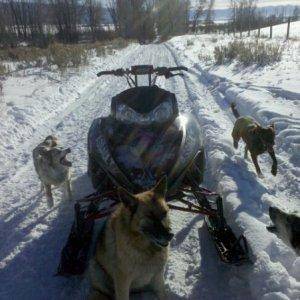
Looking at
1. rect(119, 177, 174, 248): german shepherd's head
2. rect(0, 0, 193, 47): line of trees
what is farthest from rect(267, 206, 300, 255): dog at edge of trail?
rect(0, 0, 193, 47): line of trees

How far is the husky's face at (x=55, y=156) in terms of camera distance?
530cm

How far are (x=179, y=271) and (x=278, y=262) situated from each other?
956mm

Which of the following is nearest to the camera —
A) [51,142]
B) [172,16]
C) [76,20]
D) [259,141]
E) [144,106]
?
[144,106]

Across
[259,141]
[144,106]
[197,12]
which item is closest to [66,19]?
[197,12]

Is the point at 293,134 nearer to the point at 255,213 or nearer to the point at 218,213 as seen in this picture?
the point at 255,213

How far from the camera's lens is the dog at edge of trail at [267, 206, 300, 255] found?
342 centimetres

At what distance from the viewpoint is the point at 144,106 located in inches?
177

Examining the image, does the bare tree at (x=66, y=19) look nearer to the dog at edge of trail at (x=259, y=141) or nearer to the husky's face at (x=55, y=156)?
the dog at edge of trail at (x=259, y=141)

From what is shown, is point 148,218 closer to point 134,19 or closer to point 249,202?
point 249,202

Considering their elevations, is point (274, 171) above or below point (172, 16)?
above

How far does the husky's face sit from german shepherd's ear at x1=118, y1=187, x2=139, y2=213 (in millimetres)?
2607

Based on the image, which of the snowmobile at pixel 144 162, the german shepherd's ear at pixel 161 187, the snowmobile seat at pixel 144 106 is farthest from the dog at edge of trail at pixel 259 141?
the german shepherd's ear at pixel 161 187

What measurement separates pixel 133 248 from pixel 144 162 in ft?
3.86

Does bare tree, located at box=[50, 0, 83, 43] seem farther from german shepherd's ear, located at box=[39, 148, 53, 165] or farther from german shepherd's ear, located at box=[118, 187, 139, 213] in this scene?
german shepherd's ear, located at box=[118, 187, 139, 213]
